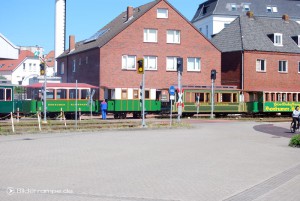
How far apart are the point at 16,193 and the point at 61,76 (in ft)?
174

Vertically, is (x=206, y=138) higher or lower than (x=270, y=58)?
lower

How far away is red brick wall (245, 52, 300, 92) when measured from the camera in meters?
52.8

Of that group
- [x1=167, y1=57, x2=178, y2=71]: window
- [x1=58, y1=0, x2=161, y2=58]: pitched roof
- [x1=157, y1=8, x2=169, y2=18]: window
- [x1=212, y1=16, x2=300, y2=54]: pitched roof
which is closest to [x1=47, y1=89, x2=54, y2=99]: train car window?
[x1=58, y1=0, x2=161, y2=58]: pitched roof

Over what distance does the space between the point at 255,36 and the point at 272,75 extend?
478 centimetres

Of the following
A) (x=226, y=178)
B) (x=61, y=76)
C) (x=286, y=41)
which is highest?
(x=286, y=41)

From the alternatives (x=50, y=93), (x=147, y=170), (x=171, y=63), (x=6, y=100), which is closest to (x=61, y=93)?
(x=50, y=93)

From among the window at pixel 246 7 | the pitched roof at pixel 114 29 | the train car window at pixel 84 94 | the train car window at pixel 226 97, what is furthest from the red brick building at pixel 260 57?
the window at pixel 246 7

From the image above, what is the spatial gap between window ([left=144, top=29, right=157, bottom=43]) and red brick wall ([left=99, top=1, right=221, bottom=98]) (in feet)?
1.20

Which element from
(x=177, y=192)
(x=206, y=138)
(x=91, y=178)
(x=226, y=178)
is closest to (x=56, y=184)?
(x=91, y=178)

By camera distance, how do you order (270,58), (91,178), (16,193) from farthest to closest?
(270,58), (91,178), (16,193)

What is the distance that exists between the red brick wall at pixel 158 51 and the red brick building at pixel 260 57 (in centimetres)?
263

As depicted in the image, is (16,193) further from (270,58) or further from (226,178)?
(270,58)

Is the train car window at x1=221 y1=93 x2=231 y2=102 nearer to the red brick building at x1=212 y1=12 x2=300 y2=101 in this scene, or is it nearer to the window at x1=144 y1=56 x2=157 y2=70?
the red brick building at x1=212 y1=12 x2=300 y2=101

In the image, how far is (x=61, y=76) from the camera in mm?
61312
